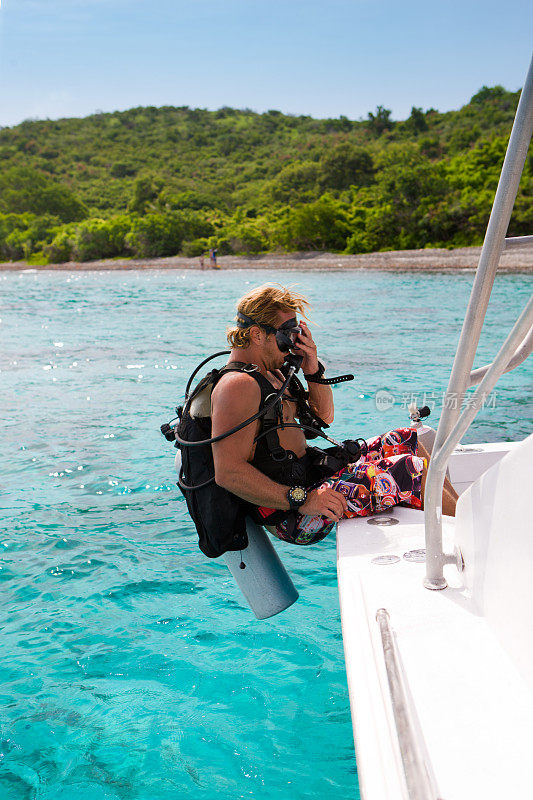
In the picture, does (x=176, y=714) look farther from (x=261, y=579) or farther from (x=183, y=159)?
(x=183, y=159)

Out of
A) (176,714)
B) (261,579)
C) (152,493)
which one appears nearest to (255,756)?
(176,714)

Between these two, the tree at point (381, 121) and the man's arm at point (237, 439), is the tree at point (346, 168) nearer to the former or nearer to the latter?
the tree at point (381, 121)

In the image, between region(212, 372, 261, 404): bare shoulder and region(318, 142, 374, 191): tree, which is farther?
region(318, 142, 374, 191): tree

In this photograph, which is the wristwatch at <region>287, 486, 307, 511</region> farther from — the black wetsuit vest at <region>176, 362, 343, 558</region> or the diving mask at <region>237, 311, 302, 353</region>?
the diving mask at <region>237, 311, 302, 353</region>

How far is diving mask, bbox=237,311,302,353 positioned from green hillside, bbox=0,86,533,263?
121 feet

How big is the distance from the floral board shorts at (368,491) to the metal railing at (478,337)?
0.70 metres

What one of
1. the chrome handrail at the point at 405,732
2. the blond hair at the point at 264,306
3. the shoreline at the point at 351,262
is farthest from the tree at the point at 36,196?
the chrome handrail at the point at 405,732

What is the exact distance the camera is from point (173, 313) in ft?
61.3

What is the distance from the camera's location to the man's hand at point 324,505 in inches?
91.7

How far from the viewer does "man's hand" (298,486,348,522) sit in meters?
2.33

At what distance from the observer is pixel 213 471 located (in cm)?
232

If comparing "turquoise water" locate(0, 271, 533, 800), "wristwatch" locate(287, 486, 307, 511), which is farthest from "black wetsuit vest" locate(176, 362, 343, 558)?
"turquoise water" locate(0, 271, 533, 800)

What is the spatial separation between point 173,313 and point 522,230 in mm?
24828

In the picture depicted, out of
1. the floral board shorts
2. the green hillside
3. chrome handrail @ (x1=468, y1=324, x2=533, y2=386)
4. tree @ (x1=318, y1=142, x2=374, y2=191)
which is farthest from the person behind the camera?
tree @ (x1=318, y1=142, x2=374, y2=191)
